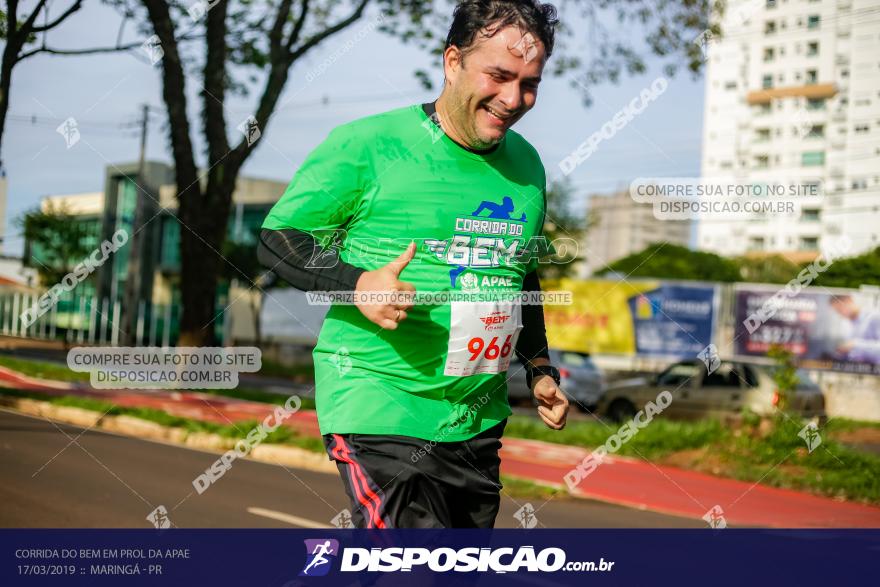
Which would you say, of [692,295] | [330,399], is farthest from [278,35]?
[692,295]

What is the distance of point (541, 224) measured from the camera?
2.50 metres

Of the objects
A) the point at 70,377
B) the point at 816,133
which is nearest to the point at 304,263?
the point at 70,377

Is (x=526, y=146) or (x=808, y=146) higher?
(x=808, y=146)

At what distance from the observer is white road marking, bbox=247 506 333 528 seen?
222 inches

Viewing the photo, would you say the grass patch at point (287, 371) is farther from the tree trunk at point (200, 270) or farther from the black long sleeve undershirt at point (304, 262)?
the black long sleeve undershirt at point (304, 262)

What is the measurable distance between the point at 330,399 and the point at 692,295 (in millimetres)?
23547

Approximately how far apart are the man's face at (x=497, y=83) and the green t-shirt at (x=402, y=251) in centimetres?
10

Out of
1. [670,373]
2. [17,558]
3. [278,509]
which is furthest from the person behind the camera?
[670,373]

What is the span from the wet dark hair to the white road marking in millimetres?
3863

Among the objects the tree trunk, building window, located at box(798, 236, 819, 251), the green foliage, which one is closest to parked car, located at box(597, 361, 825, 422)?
the green foliage

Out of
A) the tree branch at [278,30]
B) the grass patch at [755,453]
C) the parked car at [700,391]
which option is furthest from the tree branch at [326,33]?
the parked car at [700,391]

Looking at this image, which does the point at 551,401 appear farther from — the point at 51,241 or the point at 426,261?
the point at 51,241

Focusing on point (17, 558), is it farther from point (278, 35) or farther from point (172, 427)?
point (278, 35)

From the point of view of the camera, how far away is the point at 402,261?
204 centimetres
